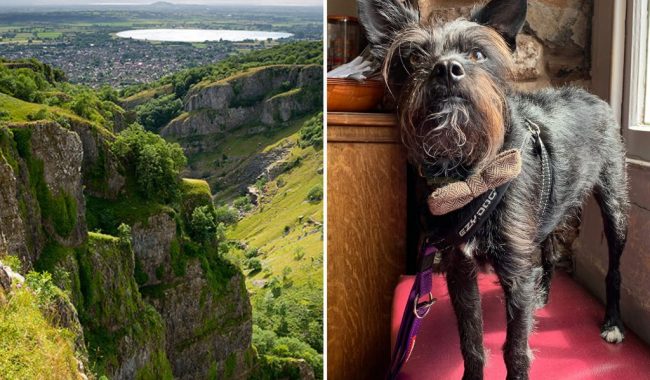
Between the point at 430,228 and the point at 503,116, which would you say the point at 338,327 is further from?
the point at 503,116

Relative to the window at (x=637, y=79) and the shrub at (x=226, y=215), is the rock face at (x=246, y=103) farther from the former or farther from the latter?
the window at (x=637, y=79)

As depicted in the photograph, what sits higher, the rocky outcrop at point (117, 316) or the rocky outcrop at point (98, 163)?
the rocky outcrop at point (98, 163)

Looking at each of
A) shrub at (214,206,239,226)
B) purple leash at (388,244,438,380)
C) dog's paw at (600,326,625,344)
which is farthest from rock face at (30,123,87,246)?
dog's paw at (600,326,625,344)

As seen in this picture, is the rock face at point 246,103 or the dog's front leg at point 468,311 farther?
the rock face at point 246,103

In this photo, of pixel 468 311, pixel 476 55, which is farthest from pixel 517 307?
pixel 476 55

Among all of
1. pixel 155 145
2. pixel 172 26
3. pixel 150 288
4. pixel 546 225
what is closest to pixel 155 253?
pixel 150 288

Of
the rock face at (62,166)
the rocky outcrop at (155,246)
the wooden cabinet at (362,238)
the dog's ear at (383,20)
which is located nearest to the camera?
the rock face at (62,166)

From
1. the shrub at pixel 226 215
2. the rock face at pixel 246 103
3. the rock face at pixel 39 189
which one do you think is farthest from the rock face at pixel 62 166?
the shrub at pixel 226 215
